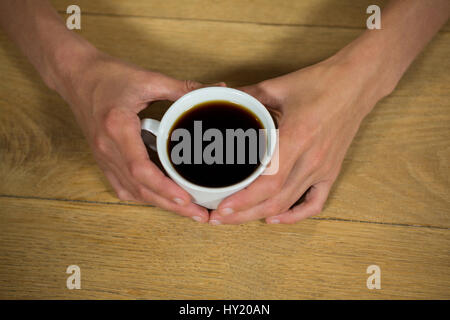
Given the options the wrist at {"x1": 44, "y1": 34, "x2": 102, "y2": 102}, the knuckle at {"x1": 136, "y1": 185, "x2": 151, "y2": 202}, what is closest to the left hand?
the knuckle at {"x1": 136, "y1": 185, "x2": 151, "y2": 202}

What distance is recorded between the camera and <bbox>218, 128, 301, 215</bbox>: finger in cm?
48

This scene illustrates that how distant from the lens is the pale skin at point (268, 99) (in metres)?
0.51

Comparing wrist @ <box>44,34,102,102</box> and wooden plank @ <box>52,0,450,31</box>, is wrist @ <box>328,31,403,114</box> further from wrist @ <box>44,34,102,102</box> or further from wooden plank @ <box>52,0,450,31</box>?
wrist @ <box>44,34,102,102</box>

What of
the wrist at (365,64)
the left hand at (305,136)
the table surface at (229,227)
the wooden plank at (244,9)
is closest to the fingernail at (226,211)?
the left hand at (305,136)

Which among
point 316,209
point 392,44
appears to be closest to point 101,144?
point 316,209

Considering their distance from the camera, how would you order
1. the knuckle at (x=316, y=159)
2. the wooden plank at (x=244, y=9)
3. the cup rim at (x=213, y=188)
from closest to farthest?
the cup rim at (x=213, y=188) < the knuckle at (x=316, y=159) < the wooden plank at (x=244, y=9)

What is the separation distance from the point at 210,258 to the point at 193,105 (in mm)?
275

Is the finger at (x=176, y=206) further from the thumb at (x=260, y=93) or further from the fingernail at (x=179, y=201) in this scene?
the thumb at (x=260, y=93)

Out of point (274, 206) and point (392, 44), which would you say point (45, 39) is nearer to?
point (274, 206)

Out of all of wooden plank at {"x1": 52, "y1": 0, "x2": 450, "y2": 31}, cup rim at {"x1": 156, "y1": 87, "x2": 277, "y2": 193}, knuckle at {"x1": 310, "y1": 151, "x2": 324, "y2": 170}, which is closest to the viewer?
cup rim at {"x1": 156, "y1": 87, "x2": 277, "y2": 193}

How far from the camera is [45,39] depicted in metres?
0.62

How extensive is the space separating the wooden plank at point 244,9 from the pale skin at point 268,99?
0.12m

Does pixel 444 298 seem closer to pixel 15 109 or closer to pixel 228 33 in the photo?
pixel 228 33
